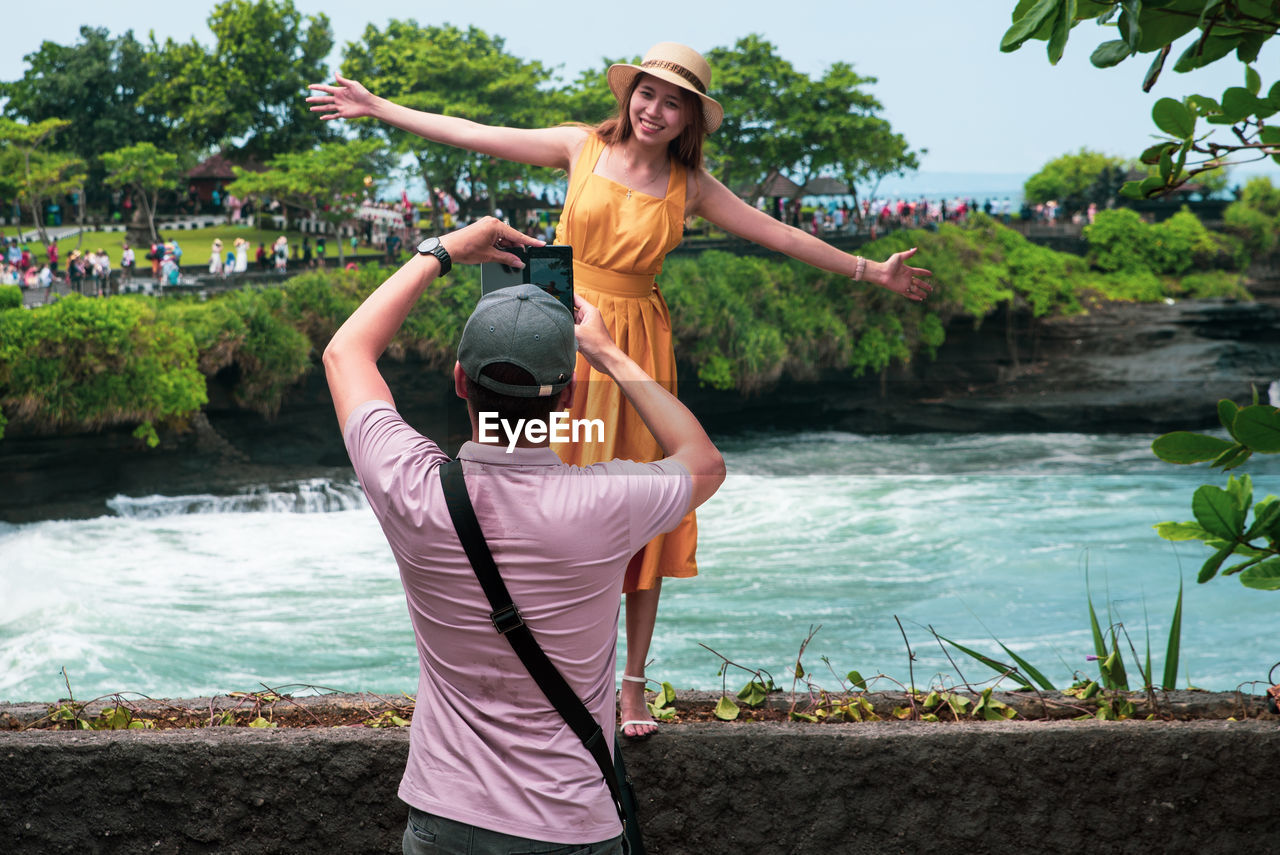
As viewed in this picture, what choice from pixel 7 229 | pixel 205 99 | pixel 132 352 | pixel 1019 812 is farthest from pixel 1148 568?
pixel 205 99

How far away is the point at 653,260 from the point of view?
2107 millimetres

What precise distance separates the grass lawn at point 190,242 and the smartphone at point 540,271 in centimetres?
1831

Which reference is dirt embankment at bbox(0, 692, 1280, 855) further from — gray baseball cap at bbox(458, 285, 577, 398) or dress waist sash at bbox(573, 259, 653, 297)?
gray baseball cap at bbox(458, 285, 577, 398)

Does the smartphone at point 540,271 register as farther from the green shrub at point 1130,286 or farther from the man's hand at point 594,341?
the green shrub at point 1130,286

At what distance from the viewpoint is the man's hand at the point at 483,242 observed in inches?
59.8

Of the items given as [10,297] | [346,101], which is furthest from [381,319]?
[10,297]

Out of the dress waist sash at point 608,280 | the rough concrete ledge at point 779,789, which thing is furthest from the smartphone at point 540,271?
the rough concrete ledge at point 779,789

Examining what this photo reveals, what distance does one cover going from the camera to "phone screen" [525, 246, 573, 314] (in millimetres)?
1592

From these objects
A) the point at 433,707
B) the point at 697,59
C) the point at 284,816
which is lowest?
the point at 284,816

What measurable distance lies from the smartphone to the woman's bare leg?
821 mm

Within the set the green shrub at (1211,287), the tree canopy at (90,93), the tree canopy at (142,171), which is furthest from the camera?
the green shrub at (1211,287)

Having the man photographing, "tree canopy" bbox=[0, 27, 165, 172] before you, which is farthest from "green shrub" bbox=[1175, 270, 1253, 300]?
the man photographing

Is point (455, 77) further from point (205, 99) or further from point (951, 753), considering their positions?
point (951, 753)

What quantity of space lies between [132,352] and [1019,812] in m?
13.8
